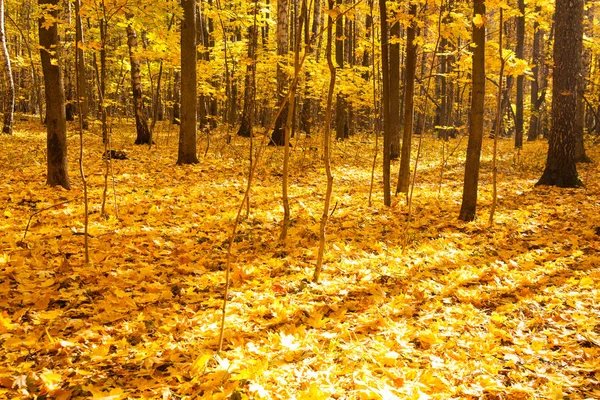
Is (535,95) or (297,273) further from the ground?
(535,95)

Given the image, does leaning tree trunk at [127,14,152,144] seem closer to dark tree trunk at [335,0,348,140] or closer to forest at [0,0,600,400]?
forest at [0,0,600,400]

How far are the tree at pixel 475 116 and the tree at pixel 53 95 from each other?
6.21 m

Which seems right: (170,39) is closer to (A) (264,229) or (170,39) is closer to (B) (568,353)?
(A) (264,229)

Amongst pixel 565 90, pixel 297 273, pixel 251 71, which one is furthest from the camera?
pixel 251 71

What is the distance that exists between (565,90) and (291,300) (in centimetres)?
866

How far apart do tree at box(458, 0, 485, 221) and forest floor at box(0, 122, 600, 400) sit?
14.7 inches

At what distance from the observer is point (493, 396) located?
2699mm

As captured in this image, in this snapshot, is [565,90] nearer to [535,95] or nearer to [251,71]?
[251,71]

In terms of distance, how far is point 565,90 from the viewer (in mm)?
9234

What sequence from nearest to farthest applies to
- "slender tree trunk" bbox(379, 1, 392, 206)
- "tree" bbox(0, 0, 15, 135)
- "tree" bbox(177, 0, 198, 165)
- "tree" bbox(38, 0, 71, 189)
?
1. "tree" bbox(38, 0, 71, 189)
2. "slender tree trunk" bbox(379, 1, 392, 206)
3. "tree" bbox(177, 0, 198, 165)
4. "tree" bbox(0, 0, 15, 135)

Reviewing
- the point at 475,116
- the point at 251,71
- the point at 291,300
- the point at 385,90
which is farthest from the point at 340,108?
the point at 291,300

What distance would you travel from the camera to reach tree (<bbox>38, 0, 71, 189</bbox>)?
6.20m

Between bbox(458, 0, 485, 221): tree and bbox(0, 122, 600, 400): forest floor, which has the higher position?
bbox(458, 0, 485, 221): tree

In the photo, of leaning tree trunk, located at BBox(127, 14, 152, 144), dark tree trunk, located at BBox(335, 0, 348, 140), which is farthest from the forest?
dark tree trunk, located at BBox(335, 0, 348, 140)
